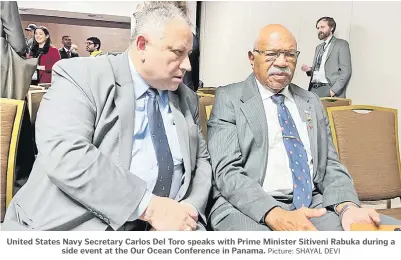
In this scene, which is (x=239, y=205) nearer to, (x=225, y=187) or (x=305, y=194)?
(x=225, y=187)

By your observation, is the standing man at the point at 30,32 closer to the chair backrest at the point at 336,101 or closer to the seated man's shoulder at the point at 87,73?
the seated man's shoulder at the point at 87,73

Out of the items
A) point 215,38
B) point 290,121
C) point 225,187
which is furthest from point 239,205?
point 215,38

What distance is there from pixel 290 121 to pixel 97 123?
60 centimetres

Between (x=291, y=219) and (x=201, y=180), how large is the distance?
26 centimetres

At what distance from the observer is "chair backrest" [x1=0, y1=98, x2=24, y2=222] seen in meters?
1.08

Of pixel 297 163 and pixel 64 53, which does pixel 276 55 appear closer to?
pixel 297 163

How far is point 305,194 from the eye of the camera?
1226 mm

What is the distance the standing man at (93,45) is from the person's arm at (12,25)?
0.23m

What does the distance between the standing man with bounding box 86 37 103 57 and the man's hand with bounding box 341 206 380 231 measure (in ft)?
3.23

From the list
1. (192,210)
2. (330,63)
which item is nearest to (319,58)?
(330,63)

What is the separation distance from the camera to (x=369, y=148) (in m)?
1.57

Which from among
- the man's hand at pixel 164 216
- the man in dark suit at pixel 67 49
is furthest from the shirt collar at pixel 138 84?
the man in dark suit at pixel 67 49

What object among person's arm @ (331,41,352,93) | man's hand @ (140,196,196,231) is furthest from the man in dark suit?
person's arm @ (331,41,352,93)
